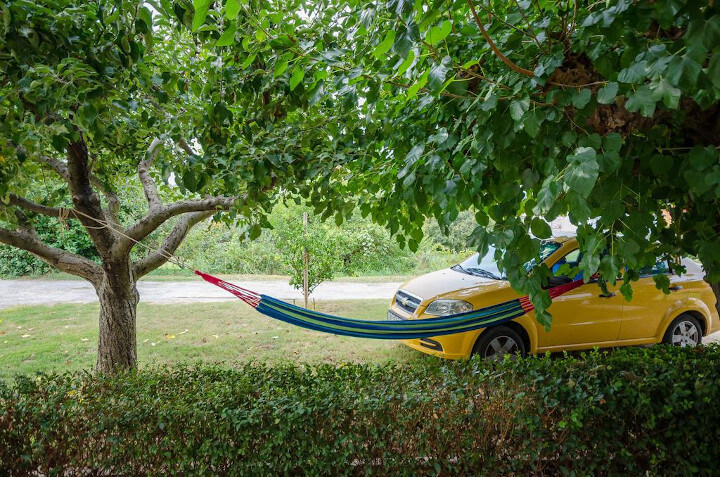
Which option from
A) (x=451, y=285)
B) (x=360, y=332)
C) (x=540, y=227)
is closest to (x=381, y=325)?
(x=360, y=332)

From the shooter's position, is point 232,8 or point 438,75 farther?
point 438,75

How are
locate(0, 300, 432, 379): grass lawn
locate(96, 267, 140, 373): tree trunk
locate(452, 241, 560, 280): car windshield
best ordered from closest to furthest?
locate(96, 267, 140, 373): tree trunk
locate(452, 241, 560, 280): car windshield
locate(0, 300, 432, 379): grass lawn

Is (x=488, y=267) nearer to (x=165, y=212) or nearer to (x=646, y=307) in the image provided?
(x=646, y=307)

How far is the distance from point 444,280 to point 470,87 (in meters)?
3.01

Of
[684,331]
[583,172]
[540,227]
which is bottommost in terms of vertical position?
[684,331]

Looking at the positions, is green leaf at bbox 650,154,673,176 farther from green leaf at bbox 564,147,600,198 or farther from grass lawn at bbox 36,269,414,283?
grass lawn at bbox 36,269,414,283

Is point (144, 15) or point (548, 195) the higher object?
point (144, 15)

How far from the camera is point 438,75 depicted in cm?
121

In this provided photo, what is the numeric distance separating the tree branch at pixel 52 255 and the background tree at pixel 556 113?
2420 millimetres

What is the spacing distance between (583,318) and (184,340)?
4.52 metres

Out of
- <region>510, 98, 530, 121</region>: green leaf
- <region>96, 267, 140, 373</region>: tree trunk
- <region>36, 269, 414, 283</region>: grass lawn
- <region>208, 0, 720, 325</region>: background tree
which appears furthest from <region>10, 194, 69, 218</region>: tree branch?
<region>36, 269, 414, 283</region>: grass lawn

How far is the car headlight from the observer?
408cm

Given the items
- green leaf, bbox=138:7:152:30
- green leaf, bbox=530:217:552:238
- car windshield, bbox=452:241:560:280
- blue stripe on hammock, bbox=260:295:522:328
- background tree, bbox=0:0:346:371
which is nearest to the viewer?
green leaf, bbox=530:217:552:238

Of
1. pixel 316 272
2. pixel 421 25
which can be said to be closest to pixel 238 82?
pixel 421 25
